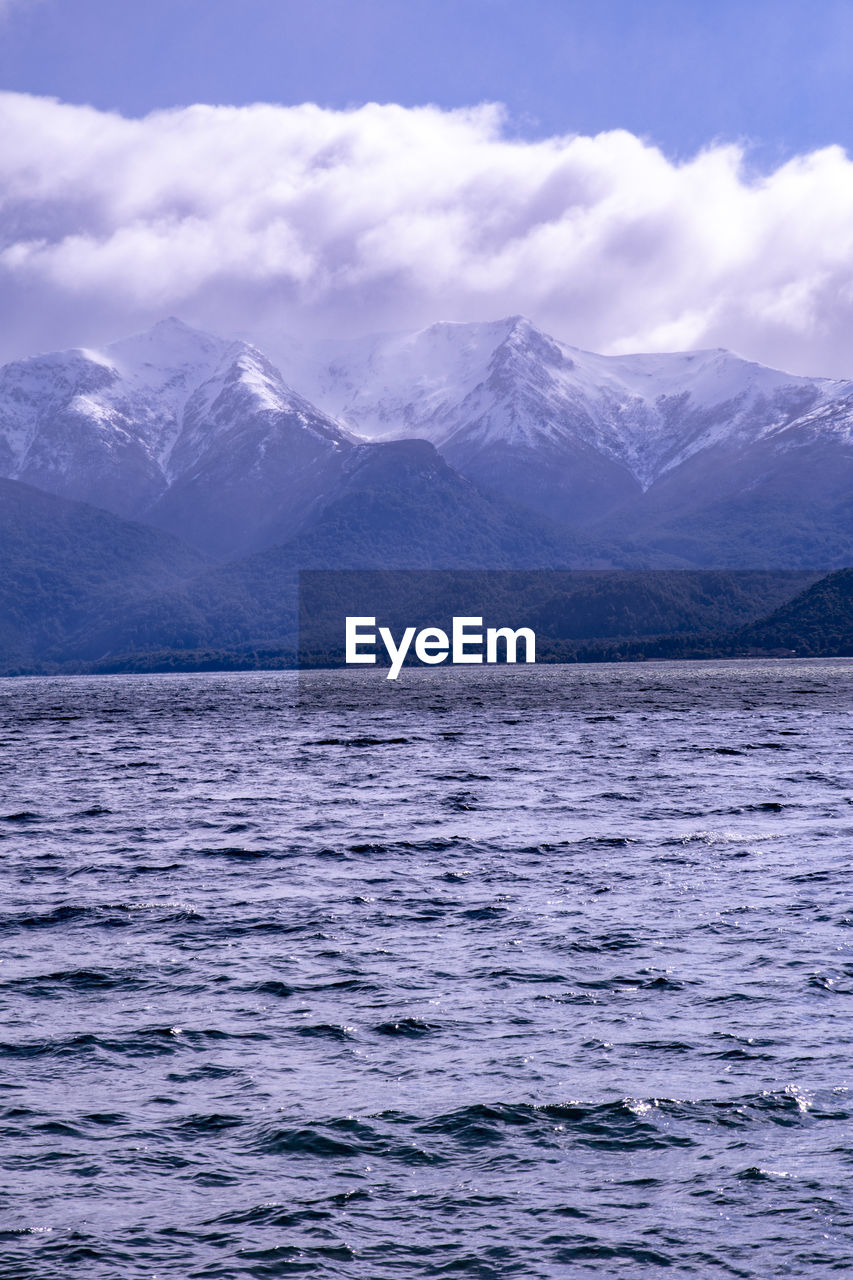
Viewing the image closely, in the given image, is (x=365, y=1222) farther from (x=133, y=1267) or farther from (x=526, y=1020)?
(x=526, y=1020)

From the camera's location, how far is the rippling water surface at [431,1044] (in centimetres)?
1670

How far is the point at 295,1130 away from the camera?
19.8 metres

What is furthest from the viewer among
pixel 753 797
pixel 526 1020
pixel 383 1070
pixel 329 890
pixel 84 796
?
pixel 84 796

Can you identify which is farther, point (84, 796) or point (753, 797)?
point (84, 796)

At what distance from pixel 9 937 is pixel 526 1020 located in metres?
15.0

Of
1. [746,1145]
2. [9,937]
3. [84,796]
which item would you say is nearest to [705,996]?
[746,1145]

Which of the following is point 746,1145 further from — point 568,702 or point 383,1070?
point 568,702

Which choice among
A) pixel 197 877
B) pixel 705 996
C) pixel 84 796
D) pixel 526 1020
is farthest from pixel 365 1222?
pixel 84 796

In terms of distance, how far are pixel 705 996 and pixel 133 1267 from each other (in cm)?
1446

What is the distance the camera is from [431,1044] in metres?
23.9

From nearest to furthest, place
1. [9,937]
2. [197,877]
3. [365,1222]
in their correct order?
[365,1222] < [9,937] < [197,877]

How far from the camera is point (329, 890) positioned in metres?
38.6

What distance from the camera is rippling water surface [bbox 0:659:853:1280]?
16.7 metres

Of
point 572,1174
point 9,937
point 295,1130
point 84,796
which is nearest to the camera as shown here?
point 572,1174
